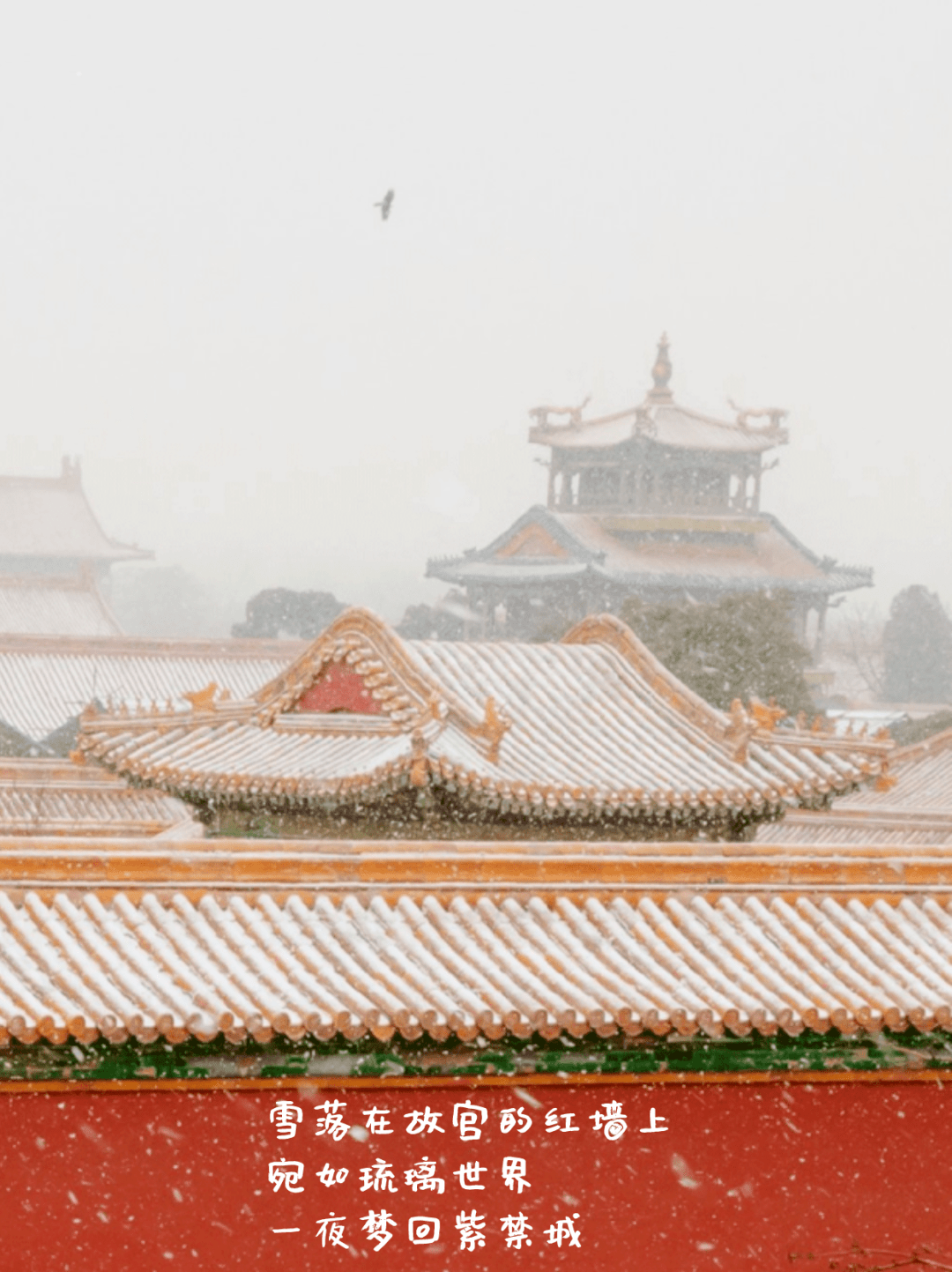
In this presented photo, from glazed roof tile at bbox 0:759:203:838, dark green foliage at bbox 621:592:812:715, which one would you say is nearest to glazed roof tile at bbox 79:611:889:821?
glazed roof tile at bbox 0:759:203:838

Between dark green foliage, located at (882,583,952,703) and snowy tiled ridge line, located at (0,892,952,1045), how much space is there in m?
56.5

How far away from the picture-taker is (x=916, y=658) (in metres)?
65.2

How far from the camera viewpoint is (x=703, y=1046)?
329 inches

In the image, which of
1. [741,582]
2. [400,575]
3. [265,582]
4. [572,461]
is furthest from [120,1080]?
[400,575]

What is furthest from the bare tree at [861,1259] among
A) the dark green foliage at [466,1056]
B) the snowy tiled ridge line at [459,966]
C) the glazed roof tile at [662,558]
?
the glazed roof tile at [662,558]

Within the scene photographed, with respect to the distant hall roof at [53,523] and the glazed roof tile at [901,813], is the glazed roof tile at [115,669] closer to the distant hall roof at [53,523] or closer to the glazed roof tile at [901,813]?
the glazed roof tile at [901,813]

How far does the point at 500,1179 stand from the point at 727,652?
26281 mm

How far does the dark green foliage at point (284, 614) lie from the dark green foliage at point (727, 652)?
78.9ft

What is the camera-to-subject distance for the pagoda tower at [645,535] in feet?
172

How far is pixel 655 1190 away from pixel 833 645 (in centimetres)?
6316

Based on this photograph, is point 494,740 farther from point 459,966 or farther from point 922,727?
point 922,727

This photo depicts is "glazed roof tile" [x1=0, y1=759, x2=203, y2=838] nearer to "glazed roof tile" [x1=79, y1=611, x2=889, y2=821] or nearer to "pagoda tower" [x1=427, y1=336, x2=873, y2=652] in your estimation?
"glazed roof tile" [x1=79, y1=611, x2=889, y2=821]

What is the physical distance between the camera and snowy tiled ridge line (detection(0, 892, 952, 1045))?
7.76m

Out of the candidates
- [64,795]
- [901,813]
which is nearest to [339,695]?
[901,813]
